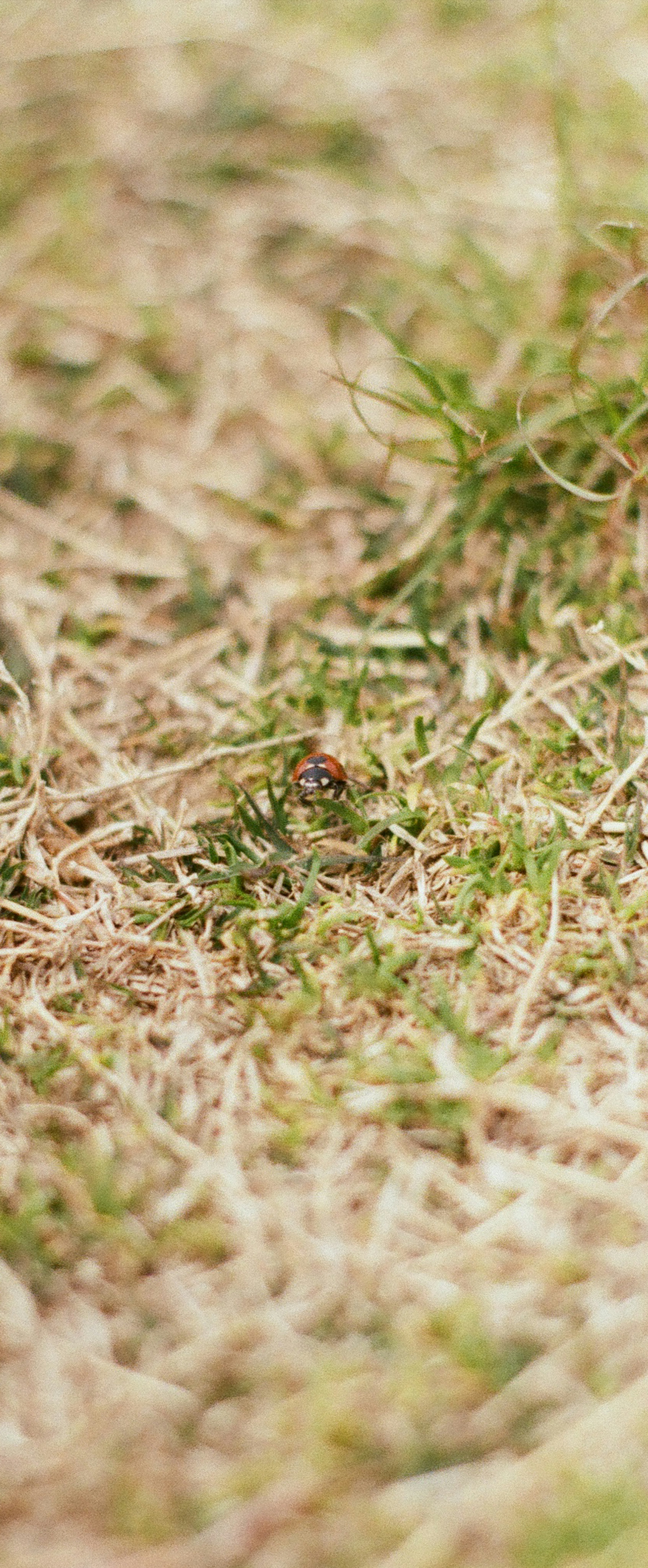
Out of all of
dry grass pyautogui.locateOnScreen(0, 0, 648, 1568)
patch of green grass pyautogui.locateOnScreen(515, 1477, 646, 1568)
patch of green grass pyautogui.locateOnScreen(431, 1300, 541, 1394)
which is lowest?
patch of green grass pyautogui.locateOnScreen(515, 1477, 646, 1568)

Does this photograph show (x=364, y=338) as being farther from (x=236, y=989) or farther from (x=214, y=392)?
(x=236, y=989)

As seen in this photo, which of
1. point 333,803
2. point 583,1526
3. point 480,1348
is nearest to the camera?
point 583,1526

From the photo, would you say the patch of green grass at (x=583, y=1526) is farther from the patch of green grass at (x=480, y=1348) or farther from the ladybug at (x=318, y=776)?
the ladybug at (x=318, y=776)

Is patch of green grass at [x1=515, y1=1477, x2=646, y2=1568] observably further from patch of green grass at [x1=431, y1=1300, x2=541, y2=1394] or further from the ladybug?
the ladybug

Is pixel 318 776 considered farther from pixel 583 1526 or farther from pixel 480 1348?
pixel 583 1526

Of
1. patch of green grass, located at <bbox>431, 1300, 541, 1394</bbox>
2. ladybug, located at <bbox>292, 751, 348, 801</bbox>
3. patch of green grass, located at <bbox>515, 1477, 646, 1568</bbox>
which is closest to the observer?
patch of green grass, located at <bbox>515, 1477, 646, 1568</bbox>

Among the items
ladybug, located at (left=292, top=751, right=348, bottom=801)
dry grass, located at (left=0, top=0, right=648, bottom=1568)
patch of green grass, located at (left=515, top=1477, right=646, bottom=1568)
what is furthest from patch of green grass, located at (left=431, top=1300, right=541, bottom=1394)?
ladybug, located at (left=292, top=751, right=348, bottom=801)

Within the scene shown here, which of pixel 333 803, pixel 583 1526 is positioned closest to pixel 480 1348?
pixel 583 1526
